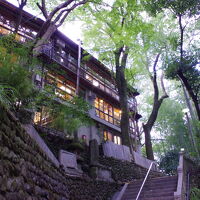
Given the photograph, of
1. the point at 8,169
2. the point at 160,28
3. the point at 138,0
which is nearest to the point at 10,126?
the point at 8,169

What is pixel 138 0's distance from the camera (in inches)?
526

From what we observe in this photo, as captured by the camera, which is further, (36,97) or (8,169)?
(36,97)

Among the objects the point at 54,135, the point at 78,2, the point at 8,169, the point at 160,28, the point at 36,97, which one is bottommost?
the point at 8,169

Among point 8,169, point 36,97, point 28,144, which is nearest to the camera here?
point 8,169

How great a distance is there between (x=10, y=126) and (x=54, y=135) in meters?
6.69

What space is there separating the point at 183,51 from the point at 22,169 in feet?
40.6

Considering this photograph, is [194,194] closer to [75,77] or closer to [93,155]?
[93,155]

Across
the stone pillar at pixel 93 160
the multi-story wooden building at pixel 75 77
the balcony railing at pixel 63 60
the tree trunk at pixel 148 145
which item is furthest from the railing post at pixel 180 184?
the balcony railing at pixel 63 60

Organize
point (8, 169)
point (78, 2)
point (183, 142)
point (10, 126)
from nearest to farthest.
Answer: point (8, 169), point (10, 126), point (78, 2), point (183, 142)

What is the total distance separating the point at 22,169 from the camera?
3752 mm

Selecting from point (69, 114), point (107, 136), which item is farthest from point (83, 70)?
point (69, 114)

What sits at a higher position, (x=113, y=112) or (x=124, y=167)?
(x=113, y=112)

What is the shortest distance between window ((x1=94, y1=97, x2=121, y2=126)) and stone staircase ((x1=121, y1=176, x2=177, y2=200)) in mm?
9486

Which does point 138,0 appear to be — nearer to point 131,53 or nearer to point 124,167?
point 131,53
